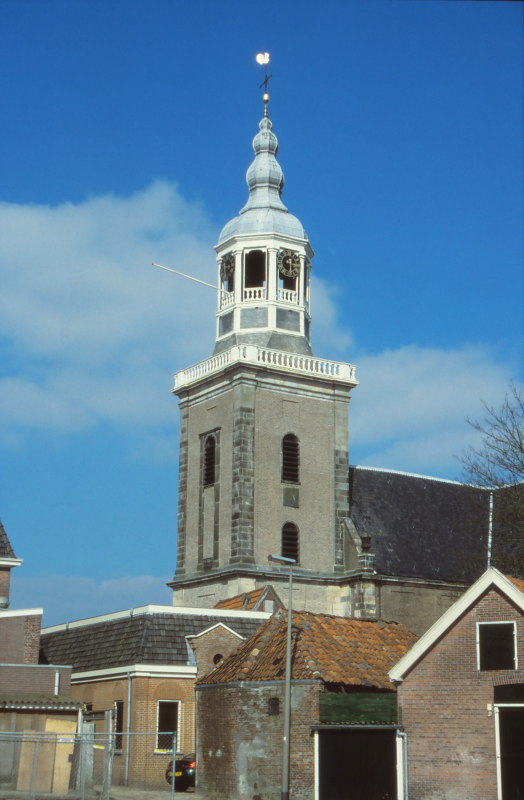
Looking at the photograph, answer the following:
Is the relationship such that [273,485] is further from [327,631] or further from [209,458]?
[327,631]

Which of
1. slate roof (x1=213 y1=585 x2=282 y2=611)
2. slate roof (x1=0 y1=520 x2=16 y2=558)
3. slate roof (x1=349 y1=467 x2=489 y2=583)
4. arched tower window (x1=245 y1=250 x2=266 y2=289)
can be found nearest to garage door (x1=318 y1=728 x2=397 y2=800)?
slate roof (x1=0 y1=520 x2=16 y2=558)

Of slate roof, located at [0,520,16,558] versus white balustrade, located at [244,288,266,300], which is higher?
white balustrade, located at [244,288,266,300]

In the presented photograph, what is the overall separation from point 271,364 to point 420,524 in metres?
11.1

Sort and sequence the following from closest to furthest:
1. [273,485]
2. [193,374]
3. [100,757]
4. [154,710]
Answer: [100,757]
[154,710]
[273,485]
[193,374]

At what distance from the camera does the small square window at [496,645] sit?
1016 inches

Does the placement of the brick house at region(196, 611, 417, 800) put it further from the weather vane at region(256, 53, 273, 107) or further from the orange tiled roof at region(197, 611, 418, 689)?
the weather vane at region(256, 53, 273, 107)

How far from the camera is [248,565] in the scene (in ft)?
147

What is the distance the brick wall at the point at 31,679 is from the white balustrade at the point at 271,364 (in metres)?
18.7

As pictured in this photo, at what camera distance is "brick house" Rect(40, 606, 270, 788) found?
34.2m

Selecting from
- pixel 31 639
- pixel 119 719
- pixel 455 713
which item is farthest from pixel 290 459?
pixel 455 713

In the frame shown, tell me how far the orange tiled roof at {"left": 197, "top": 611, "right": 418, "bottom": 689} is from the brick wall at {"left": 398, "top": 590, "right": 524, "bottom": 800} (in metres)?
2.32

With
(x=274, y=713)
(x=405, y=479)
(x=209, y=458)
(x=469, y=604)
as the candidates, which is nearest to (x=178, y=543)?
(x=209, y=458)

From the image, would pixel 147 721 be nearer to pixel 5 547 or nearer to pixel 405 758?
pixel 5 547

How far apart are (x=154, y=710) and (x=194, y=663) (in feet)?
7.25
